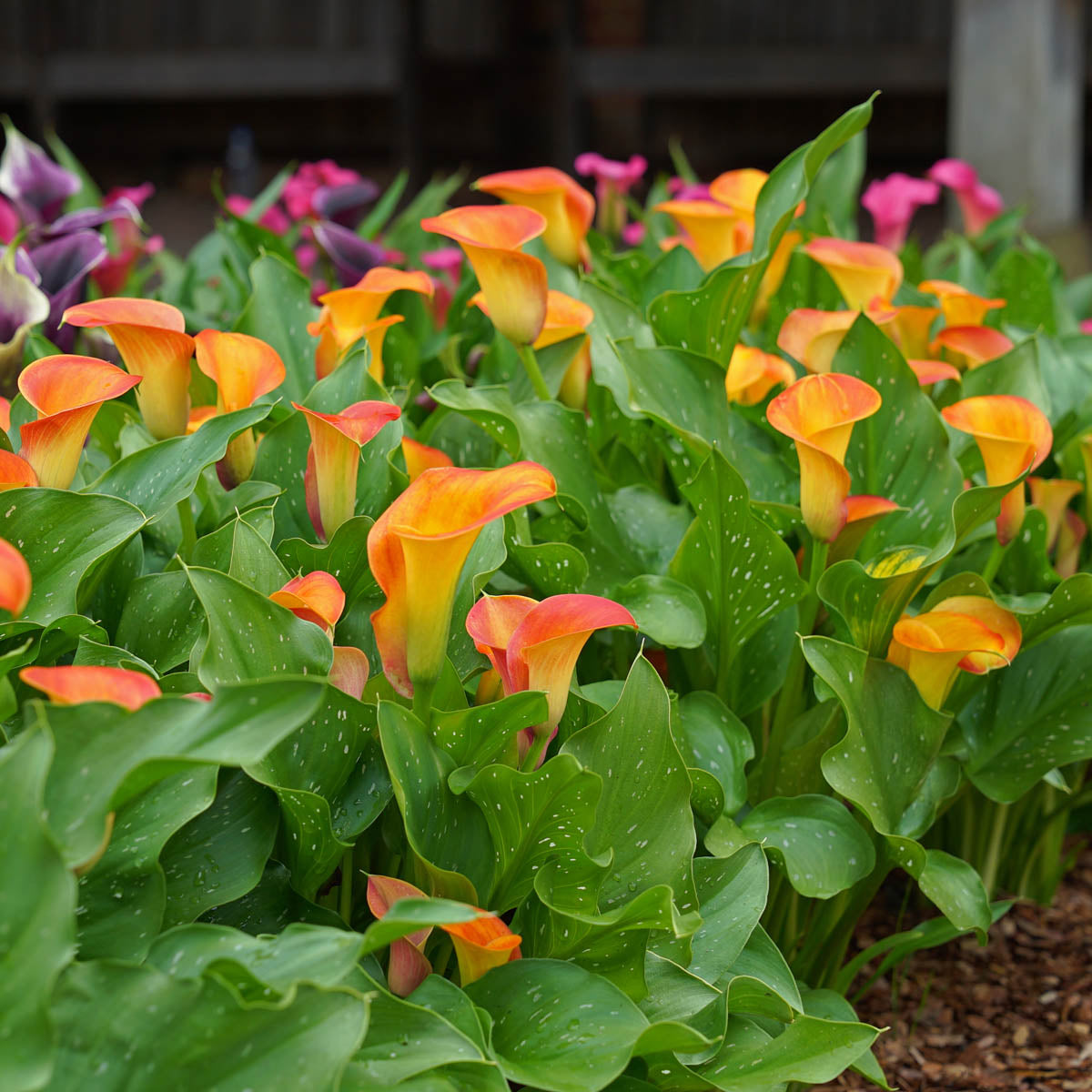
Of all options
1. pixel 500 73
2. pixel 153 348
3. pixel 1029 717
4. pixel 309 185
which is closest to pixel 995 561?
pixel 1029 717

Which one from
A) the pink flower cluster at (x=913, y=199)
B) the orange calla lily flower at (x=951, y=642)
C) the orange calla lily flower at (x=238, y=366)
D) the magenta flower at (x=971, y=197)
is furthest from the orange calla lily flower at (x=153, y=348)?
the magenta flower at (x=971, y=197)

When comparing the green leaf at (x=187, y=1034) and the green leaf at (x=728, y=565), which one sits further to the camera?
the green leaf at (x=728, y=565)

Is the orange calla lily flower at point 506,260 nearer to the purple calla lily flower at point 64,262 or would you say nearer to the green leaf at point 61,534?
the green leaf at point 61,534

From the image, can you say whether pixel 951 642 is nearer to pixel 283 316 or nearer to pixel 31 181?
pixel 283 316

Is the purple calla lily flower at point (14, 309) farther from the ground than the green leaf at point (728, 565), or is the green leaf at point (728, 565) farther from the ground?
the purple calla lily flower at point (14, 309)

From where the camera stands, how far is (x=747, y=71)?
5113 millimetres

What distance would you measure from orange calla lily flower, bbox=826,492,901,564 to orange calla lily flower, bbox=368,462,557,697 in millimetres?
369

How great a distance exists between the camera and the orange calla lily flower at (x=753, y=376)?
120 cm

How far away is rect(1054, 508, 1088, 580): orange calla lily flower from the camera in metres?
1.31

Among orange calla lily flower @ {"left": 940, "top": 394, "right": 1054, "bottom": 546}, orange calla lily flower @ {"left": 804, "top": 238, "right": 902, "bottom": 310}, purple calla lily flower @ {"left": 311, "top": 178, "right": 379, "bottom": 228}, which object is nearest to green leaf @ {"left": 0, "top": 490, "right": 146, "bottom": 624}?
orange calla lily flower @ {"left": 940, "top": 394, "right": 1054, "bottom": 546}

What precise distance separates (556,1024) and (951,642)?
0.39 meters

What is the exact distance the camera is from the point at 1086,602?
3.35 ft

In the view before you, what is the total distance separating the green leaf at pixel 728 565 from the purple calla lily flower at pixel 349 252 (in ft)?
2.21

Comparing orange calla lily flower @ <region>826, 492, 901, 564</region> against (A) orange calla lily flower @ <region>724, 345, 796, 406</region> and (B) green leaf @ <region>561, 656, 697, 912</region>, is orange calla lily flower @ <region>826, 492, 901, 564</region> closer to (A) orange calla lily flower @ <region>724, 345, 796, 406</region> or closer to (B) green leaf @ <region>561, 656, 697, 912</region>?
(A) orange calla lily flower @ <region>724, 345, 796, 406</region>
